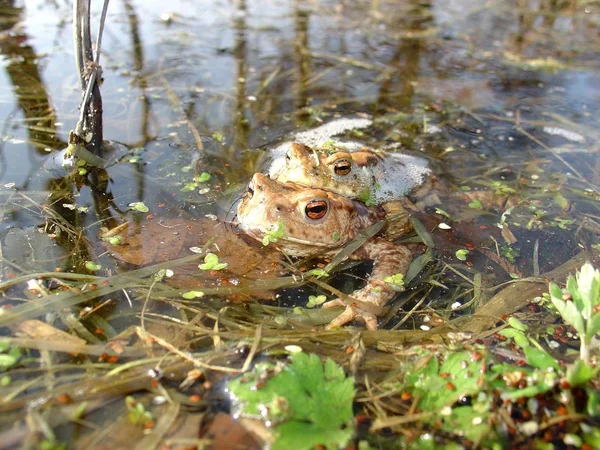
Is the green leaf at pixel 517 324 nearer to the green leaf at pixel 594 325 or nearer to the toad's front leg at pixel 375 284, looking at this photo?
the green leaf at pixel 594 325

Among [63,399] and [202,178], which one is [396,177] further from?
[63,399]

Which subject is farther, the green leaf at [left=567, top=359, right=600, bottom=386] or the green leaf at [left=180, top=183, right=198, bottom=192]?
the green leaf at [left=180, top=183, right=198, bottom=192]

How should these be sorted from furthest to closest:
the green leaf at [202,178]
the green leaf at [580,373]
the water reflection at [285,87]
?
the water reflection at [285,87], the green leaf at [202,178], the green leaf at [580,373]

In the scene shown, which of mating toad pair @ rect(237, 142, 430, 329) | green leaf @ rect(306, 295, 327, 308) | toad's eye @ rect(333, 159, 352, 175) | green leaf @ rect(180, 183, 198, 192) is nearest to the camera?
green leaf @ rect(306, 295, 327, 308)

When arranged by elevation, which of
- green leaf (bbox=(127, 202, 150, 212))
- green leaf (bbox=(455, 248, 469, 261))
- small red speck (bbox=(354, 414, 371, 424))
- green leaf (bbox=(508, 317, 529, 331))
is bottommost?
green leaf (bbox=(455, 248, 469, 261))

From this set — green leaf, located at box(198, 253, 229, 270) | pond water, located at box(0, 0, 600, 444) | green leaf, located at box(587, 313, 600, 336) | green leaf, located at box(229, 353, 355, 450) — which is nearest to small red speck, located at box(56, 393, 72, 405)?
pond water, located at box(0, 0, 600, 444)

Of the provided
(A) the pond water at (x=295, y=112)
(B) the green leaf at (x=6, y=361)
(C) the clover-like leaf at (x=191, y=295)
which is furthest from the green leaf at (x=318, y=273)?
(B) the green leaf at (x=6, y=361)

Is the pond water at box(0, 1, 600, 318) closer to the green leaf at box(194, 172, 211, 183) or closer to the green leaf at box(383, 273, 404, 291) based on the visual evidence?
the green leaf at box(194, 172, 211, 183)
